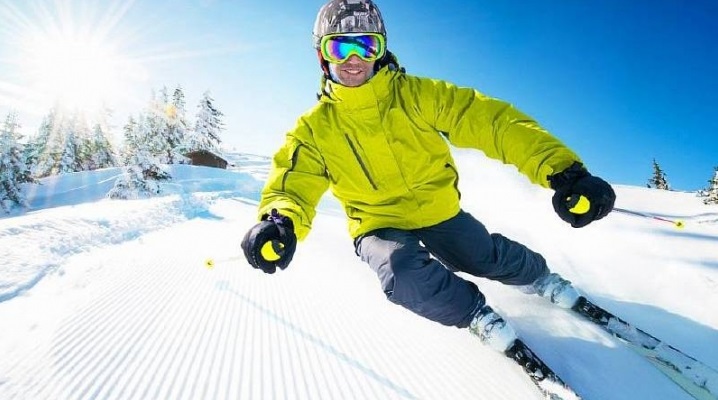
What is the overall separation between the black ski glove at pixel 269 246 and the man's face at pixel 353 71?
1.17m

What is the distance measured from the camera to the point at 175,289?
353 cm

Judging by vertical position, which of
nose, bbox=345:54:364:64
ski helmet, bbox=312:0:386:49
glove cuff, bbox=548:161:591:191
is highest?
ski helmet, bbox=312:0:386:49

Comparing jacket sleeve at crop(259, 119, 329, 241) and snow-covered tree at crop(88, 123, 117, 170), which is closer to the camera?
jacket sleeve at crop(259, 119, 329, 241)

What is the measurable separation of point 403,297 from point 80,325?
7.37 ft

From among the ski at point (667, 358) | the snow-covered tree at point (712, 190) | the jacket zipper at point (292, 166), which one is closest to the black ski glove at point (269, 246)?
the jacket zipper at point (292, 166)

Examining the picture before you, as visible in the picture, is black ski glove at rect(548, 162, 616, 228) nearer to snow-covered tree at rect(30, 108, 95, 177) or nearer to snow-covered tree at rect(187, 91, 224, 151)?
snow-covered tree at rect(187, 91, 224, 151)

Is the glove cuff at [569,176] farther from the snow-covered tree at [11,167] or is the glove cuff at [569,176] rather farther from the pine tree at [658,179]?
the pine tree at [658,179]

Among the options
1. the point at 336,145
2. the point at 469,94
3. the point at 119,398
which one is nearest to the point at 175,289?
the point at 119,398

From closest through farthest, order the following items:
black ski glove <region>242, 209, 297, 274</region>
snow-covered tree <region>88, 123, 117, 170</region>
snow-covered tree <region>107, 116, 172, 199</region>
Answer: black ski glove <region>242, 209, 297, 274</region> → snow-covered tree <region>107, 116, 172, 199</region> → snow-covered tree <region>88, 123, 117, 170</region>

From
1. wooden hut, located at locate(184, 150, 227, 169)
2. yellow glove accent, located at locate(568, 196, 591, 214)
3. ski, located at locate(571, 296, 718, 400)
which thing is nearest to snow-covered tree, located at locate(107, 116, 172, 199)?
wooden hut, located at locate(184, 150, 227, 169)

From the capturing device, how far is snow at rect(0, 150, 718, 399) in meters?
2.01

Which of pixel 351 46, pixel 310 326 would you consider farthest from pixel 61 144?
pixel 310 326

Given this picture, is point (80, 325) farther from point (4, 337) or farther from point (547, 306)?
point (547, 306)

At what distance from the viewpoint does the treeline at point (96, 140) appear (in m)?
27.7
